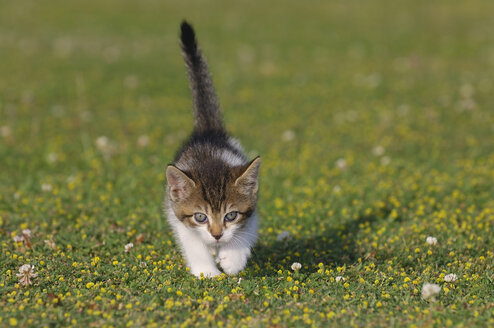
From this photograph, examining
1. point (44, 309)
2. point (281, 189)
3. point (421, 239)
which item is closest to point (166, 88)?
point (281, 189)

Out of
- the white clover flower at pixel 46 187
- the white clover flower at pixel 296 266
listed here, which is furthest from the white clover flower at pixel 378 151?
the white clover flower at pixel 46 187

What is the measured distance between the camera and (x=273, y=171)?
12.1m

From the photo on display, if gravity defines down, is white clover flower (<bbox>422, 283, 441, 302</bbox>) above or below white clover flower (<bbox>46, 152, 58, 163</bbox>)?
above

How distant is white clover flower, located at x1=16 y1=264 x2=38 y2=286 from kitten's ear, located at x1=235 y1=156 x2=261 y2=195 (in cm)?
285

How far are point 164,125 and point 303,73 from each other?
7.26 meters

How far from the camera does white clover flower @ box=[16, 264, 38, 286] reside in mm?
6898

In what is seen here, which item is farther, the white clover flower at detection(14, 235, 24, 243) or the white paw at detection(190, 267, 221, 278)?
the white clover flower at detection(14, 235, 24, 243)

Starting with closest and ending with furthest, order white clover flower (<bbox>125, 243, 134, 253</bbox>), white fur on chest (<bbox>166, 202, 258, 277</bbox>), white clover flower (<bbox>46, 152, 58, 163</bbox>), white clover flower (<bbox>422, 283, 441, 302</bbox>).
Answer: white clover flower (<bbox>422, 283, 441, 302</bbox>), white fur on chest (<bbox>166, 202, 258, 277</bbox>), white clover flower (<bbox>125, 243, 134, 253</bbox>), white clover flower (<bbox>46, 152, 58, 163</bbox>)

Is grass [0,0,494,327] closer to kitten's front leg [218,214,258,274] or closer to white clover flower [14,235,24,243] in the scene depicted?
white clover flower [14,235,24,243]

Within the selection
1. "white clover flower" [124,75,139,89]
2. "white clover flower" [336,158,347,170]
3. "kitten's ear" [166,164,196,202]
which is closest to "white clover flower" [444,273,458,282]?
"kitten's ear" [166,164,196,202]

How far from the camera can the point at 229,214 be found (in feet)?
22.7

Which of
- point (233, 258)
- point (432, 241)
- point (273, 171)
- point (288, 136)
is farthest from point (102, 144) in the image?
point (432, 241)

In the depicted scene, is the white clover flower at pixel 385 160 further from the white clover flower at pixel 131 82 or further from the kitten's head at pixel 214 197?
the white clover flower at pixel 131 82

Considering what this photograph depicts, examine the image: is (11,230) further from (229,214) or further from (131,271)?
(229,214)
